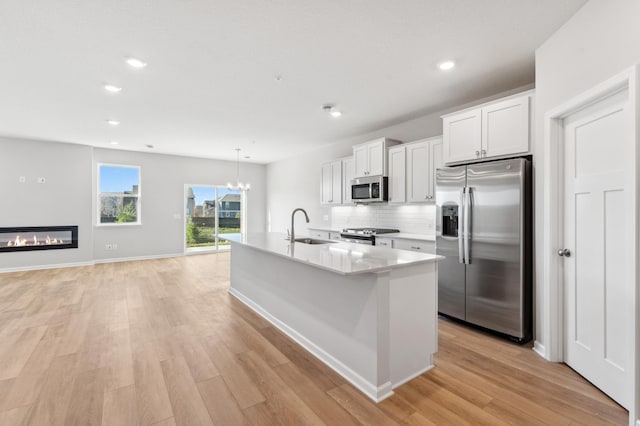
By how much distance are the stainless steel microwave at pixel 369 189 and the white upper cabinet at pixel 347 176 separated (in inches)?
10.8

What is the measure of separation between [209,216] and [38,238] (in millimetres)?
3634

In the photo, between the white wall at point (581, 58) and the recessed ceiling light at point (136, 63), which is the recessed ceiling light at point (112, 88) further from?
the white wall at point (581, 58)

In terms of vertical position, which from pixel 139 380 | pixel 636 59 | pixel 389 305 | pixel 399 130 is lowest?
pixel 139 380

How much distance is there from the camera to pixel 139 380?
2199 mm

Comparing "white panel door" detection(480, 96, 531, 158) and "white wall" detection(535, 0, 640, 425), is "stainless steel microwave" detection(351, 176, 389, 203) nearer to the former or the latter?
"white panel door" detection(480, 96, 531, 158)

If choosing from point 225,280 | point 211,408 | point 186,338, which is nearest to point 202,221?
point 225,280

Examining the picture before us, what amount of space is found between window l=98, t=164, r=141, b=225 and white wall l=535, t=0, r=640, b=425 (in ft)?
26.7

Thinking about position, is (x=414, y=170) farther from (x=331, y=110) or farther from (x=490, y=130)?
(x=331, y=110)

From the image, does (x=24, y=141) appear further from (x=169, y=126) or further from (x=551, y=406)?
(x=551, y=406)

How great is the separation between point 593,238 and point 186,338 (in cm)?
361

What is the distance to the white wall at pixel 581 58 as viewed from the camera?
5.75 feet

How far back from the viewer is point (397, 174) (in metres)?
4.63

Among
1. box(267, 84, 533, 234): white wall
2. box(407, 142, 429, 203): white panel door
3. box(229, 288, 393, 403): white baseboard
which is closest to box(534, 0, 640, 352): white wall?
box(267, 84, 533, 234): white wall

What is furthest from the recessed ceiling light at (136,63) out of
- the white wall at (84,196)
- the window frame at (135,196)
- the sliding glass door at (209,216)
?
the sliding glass door at (209,216)
